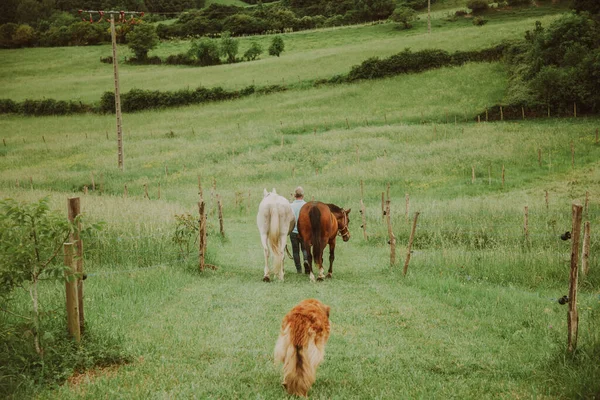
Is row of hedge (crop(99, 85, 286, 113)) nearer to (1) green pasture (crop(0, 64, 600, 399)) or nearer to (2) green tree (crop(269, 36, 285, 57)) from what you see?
(2) green tree (crop(269, 36, 285, 57))

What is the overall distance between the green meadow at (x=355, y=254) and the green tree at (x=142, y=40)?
40.1 meters

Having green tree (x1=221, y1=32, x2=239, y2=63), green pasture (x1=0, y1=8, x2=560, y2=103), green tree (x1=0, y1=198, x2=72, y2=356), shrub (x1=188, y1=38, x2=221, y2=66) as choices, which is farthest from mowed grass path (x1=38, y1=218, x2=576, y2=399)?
shrub (x1=188, y1=38, x2=221, y2=66)

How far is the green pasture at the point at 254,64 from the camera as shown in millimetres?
67688

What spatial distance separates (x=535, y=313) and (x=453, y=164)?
86.2ft

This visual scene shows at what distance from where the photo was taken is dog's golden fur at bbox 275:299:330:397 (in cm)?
579

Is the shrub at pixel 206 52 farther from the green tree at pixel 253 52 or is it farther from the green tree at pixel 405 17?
the green tree at pixel 405 17

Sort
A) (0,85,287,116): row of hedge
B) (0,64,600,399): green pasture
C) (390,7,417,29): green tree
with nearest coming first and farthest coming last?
1. (0,64,600,399): green pasture
2. (0,85,287,116): row of hedge
3. (390,7,417,29): green tree

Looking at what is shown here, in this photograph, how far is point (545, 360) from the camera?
268 inches

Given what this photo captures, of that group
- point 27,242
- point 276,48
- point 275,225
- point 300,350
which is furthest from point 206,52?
point 300,350

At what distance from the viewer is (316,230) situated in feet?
39.8

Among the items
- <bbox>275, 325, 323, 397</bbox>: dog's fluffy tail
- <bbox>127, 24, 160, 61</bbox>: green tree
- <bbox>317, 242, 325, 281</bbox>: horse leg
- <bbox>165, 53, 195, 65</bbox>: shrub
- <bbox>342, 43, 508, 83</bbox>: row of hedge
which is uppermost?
<bbox>127, 24, 160, 61</bbox>: green tree

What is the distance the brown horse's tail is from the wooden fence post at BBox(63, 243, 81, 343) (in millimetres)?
6363

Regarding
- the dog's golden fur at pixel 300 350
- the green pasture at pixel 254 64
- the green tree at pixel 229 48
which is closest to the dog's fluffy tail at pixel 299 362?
the dog's golden fur at pixel 300 350

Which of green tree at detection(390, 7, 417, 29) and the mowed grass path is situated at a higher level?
green tree at detection(390, 7, 417, 29)
